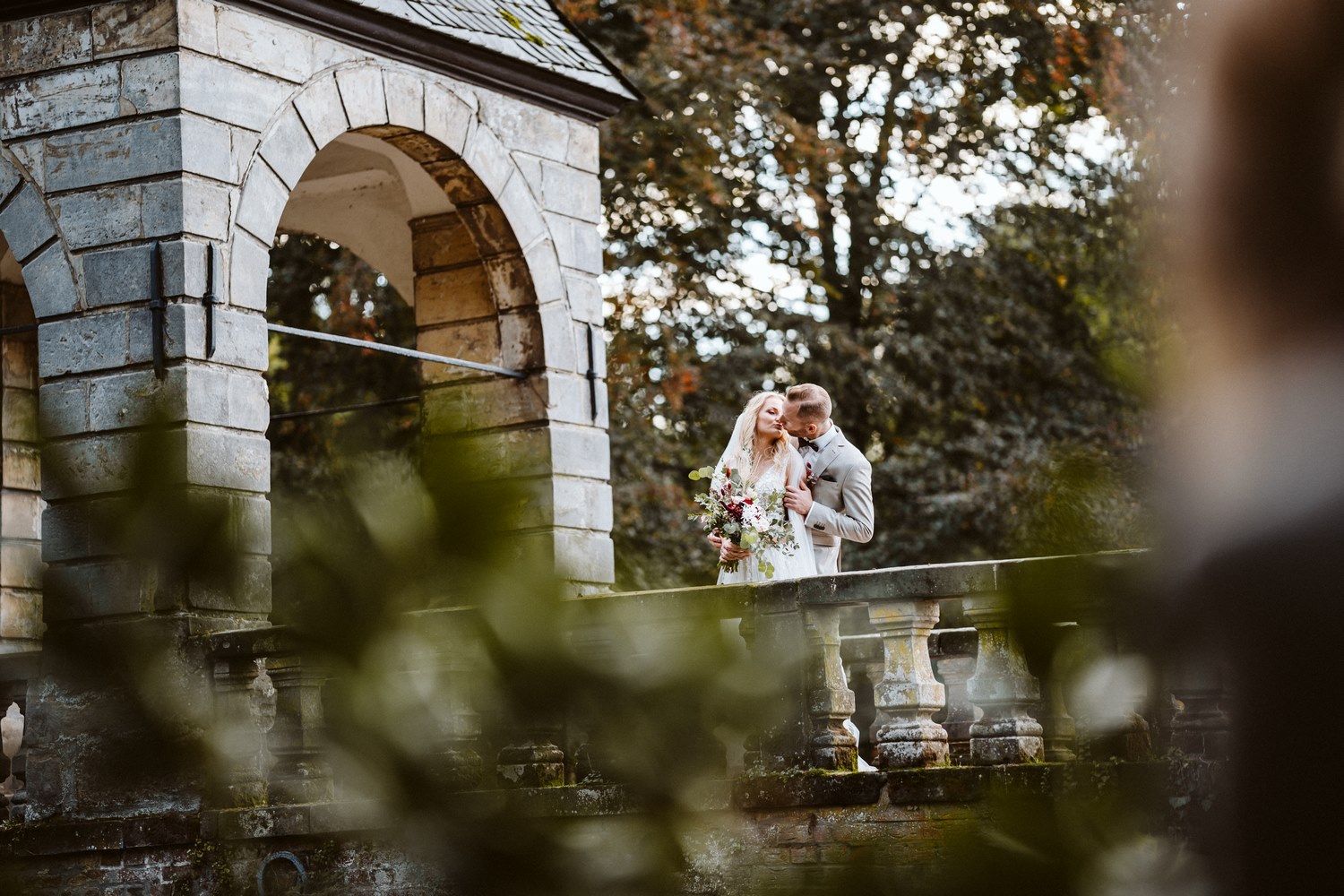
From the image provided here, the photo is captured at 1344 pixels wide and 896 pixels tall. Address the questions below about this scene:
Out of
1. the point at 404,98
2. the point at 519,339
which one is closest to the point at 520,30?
the point at 404,98

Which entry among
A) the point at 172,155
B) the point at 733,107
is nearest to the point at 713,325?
the point at 733,107

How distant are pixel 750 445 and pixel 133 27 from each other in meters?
3.13

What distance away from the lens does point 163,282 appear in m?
7.72

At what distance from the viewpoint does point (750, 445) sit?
7.90 meters

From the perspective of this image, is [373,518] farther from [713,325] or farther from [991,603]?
[713,325]

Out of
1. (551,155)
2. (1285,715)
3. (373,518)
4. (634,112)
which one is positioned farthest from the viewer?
(634,112)

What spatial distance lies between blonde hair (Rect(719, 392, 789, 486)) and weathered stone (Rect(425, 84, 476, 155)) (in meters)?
→ 2.26

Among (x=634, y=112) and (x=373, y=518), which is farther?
(x=634, y=112)

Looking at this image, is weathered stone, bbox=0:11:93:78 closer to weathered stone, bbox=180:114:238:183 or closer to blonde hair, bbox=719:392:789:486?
weathered stone, bbox=180:114:238:183

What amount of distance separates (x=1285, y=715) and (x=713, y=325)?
15625 mm

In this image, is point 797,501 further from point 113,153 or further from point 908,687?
point 113,153

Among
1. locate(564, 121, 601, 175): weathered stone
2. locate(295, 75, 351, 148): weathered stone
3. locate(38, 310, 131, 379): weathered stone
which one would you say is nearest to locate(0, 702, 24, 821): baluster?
locate(38, 310, 131, 379): weathered stone

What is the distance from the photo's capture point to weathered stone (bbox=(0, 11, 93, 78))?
8039 millimetres

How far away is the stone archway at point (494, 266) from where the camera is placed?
886 centimetres
